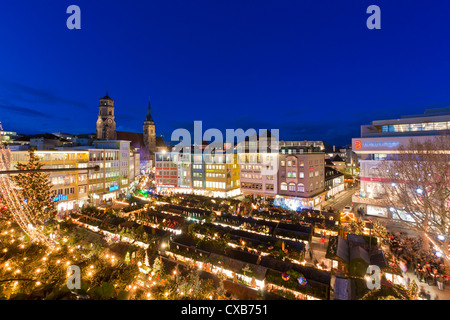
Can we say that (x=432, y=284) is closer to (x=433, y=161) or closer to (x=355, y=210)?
(x=433, y=161)

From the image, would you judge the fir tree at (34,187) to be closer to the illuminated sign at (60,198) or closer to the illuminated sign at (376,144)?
the illuminated sign at (60,198)

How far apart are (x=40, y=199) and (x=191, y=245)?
1781 centimetres

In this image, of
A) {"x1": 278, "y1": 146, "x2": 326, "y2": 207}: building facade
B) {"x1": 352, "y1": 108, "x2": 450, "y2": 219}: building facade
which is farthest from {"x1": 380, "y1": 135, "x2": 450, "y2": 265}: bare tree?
{"x1": 278, "y1": 146, "x2": 326, "y2": 207}: building facade

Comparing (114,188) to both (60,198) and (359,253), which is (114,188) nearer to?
(60,198)

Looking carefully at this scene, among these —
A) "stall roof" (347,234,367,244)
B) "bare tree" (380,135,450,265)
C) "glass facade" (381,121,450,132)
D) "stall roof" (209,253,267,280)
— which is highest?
"glass facade" (381,121,450,132)

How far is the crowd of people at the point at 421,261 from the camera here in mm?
14539

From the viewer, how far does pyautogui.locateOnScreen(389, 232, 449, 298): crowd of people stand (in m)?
14.5

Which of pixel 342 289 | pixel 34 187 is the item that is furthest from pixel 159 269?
pixel 34 187

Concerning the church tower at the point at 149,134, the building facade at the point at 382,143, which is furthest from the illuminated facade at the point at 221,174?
the church tower at the point at 149,134

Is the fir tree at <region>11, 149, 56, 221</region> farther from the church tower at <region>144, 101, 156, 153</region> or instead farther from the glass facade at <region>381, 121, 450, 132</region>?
the church tower at <region>144, 101, 156, 153</region>

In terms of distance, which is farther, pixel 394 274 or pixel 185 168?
pixel 185 168

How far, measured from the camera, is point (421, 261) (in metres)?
16.0
